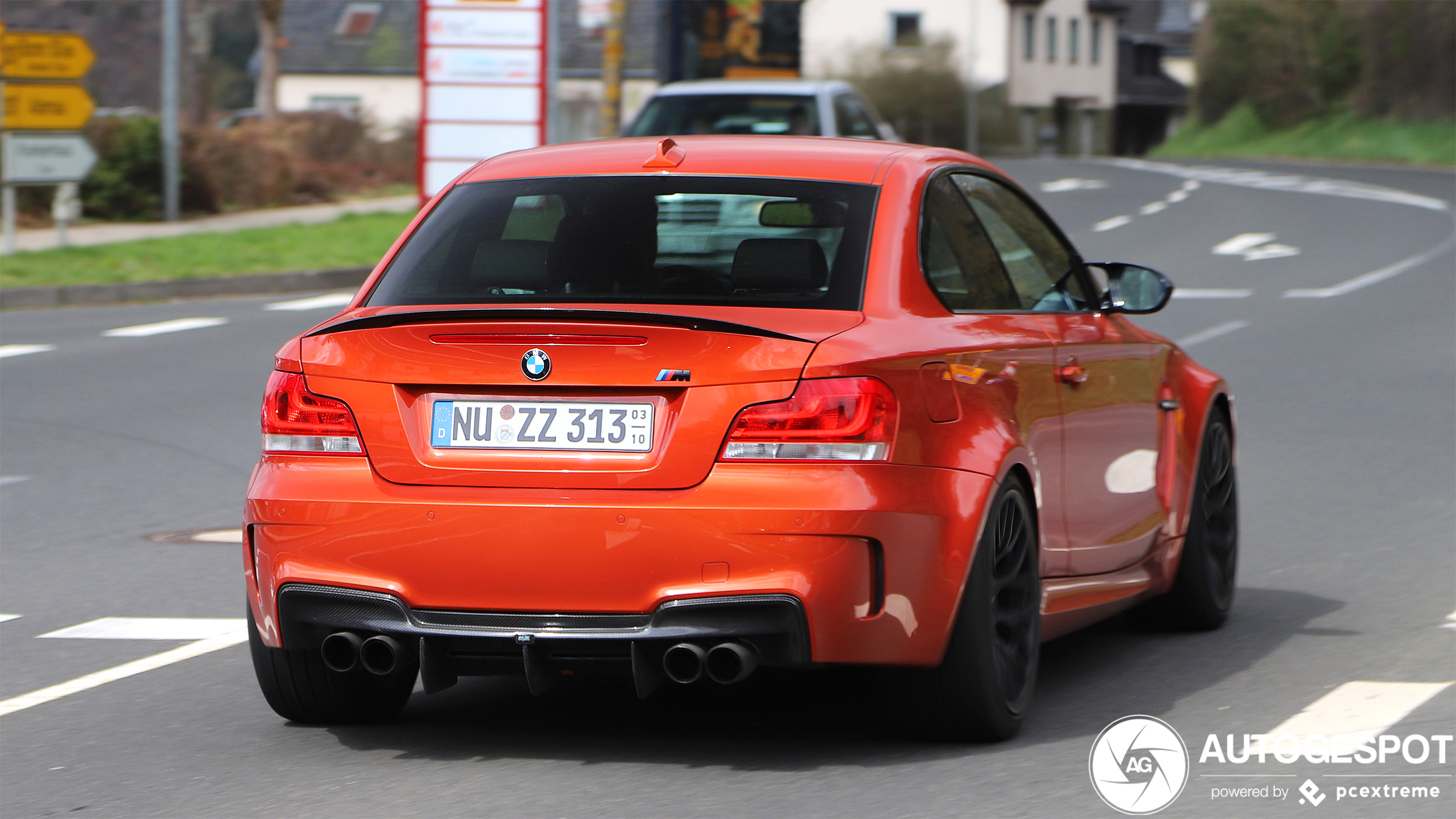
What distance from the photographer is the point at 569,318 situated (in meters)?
4.75

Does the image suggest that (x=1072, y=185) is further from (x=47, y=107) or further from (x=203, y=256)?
(x=47, y=107)

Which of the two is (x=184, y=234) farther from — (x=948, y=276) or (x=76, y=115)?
(x=948, y=276)

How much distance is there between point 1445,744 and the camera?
4.98 m

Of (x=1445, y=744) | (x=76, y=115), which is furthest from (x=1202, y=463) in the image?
(x=76, y=115)

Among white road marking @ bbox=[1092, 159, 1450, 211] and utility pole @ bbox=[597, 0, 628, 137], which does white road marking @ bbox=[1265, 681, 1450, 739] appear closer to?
utility pole @ bbox=[597, 0, 628, 137]

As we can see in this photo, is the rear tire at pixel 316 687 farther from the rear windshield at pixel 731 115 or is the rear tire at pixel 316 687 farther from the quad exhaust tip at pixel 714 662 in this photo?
the rear windshield at pixel 731 115

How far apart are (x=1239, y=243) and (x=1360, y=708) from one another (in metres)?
22.2

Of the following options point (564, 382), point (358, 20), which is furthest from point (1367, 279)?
point (358, 20)

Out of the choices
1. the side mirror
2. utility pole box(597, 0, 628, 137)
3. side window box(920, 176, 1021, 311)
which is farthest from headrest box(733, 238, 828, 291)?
utility pole box(597, 0, 628, 137)

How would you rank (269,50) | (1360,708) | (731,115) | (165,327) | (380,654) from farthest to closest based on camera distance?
1. (269,50)
2. (731,115)
3. (165,327)
4. (1360,708)
5. (380,654)

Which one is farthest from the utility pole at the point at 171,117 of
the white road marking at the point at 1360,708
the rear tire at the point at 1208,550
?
the white road marking at the point at 1360,708

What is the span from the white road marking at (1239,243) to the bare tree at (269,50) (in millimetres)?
19779

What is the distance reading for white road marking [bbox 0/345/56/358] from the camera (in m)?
14.7

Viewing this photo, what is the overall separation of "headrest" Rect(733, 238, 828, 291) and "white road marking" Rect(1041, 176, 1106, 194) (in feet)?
107
